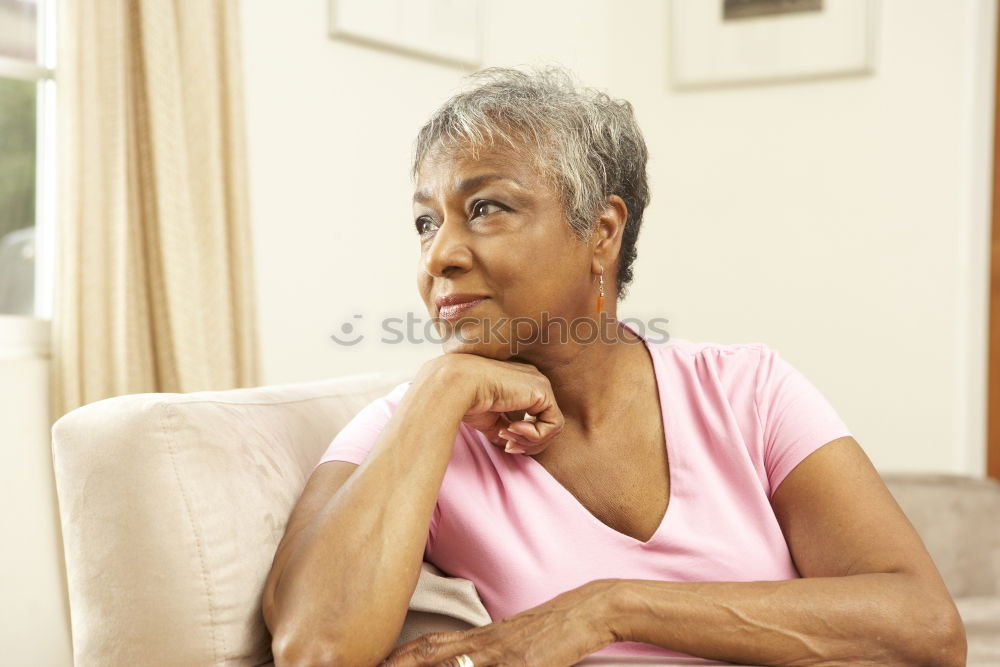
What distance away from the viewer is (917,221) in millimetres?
3281

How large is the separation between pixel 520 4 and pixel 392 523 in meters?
2.66

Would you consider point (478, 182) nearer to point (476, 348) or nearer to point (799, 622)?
point (476, 348)

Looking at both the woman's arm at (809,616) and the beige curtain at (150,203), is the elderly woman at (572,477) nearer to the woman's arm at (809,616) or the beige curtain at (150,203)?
the woman's arm at (809,616)

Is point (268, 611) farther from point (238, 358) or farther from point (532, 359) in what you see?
point (238, 358)

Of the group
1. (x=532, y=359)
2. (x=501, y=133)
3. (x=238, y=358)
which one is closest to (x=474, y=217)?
(x=501, y=133)

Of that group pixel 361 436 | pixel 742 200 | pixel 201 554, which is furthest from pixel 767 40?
pixel 201 554

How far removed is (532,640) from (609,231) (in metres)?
0.66

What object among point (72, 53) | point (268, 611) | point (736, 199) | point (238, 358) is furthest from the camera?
point (736, 199)

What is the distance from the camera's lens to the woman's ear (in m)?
1.53

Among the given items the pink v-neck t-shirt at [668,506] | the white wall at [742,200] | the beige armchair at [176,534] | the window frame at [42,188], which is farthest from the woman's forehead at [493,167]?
the white wall at [742,200]

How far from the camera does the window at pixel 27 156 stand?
2303 mm

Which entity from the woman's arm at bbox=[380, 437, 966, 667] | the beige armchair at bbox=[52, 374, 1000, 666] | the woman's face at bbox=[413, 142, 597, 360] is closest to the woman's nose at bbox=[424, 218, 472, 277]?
the woman's face at bbox=[413, 142, 597, 360]

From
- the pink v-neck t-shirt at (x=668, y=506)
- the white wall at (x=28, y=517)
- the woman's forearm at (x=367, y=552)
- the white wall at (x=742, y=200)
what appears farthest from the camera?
the white wall at (x=742, y=200)

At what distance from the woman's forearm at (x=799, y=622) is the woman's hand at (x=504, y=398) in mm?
299
